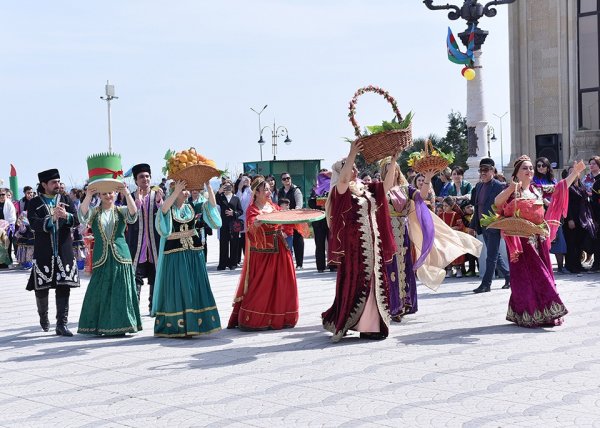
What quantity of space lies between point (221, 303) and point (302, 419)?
22.1ft

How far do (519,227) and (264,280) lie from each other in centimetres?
268

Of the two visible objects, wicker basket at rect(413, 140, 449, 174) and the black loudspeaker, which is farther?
the black loudspeaker

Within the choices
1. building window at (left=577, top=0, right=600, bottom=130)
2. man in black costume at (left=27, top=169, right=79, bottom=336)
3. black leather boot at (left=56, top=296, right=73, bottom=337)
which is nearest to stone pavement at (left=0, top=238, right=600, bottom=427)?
black leather boot at (left=56, top=296, right=73, bottom=337)

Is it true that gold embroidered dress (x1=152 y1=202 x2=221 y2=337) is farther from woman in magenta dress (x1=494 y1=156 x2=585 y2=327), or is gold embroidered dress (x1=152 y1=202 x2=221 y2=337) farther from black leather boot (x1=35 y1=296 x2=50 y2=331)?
woman in magenta dress (x1=494 y1=156 x2=585 y2=327)

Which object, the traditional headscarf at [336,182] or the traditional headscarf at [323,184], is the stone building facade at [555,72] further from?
the traditional headscarf at [336,182]

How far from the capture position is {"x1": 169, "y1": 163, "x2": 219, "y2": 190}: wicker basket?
9.84 m

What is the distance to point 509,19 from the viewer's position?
26.5 m

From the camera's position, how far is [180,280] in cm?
1005

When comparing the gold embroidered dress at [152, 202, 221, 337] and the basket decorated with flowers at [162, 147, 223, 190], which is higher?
the basket decorated with flowers at [162, 147, 223, 190]

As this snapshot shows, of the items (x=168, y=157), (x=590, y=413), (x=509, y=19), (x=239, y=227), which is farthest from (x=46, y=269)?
(x=509, y=19)

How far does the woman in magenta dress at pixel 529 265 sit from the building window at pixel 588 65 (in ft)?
54.4

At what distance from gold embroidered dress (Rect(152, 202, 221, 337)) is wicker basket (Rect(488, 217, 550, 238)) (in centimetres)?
288

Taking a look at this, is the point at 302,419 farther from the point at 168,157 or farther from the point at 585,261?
the point at 585,261

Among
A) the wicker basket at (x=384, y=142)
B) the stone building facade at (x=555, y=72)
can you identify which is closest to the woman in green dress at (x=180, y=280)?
the wicker basket at (x=384, y=142)
